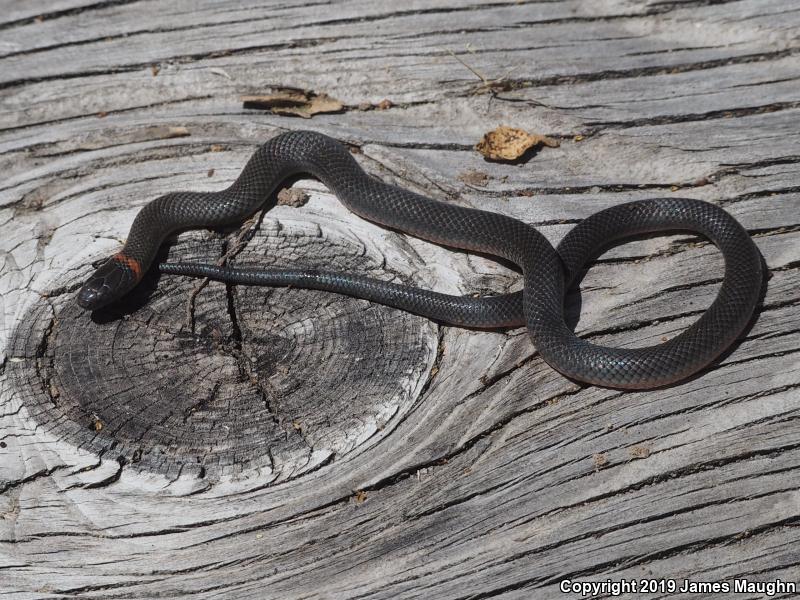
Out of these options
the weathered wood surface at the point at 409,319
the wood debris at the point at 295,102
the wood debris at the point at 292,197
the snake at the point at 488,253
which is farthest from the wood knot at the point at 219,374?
the wood debris at the point at 295,102

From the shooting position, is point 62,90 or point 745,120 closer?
point 745,120

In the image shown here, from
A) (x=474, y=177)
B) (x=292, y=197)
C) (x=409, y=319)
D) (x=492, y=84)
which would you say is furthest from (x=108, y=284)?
(x=492, y=84)

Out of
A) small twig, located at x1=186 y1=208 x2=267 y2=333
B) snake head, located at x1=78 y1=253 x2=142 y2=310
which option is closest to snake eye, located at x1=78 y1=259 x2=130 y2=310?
snake head, located at x1=78 y1=253 x2=142 y2=310

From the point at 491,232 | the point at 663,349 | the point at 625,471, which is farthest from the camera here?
the point at 491,232

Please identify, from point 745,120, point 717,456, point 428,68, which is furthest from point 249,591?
point 745,120

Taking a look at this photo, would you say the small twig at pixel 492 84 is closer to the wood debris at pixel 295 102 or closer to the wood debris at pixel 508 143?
the wood debris at pixel 508 143

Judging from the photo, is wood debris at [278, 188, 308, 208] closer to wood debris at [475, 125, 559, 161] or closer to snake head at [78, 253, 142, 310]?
snake head at [78, 253, 142, 310]

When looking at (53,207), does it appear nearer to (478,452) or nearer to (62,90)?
(62,90)
